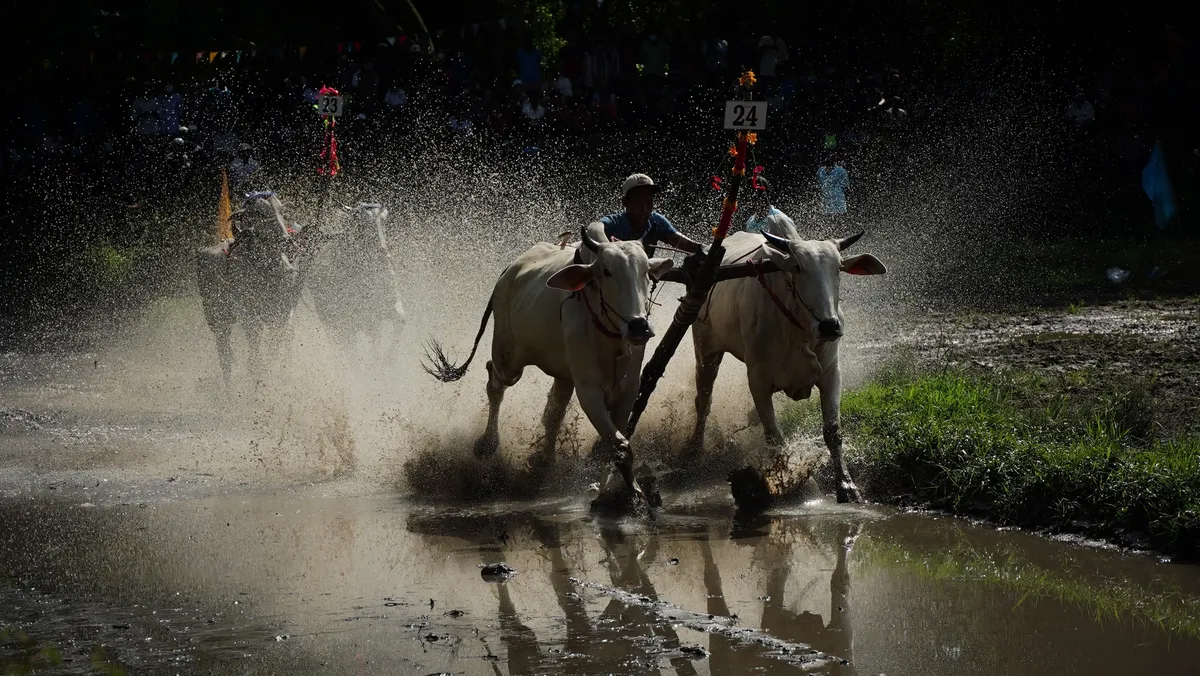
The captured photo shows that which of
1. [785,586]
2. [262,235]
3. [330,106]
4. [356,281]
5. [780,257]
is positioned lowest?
[785,586]

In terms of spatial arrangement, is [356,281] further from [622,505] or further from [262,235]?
[622,505]

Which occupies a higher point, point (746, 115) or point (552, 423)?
point (746, 115)

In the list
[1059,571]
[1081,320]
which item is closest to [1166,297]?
[1081,320]

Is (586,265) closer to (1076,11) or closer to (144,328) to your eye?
(144,328)

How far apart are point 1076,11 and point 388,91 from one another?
28.1 feet

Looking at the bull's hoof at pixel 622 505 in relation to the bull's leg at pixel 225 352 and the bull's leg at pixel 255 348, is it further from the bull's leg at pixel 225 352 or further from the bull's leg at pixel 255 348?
the bull's leg at pixel 225 352

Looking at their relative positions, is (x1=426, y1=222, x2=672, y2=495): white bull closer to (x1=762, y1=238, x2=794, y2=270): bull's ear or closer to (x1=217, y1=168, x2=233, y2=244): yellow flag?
(x1=762, y1=238, x2=794, y2=270): bull's ear

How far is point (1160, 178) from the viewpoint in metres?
16.4

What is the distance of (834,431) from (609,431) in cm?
122

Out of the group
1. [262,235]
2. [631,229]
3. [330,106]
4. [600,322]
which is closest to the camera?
[600,322]

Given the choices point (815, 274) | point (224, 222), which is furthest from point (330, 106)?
point (815, 274)

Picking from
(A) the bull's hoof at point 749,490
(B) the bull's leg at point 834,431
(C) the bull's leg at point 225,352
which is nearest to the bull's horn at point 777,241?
(B) the bull's leg at point 834,431

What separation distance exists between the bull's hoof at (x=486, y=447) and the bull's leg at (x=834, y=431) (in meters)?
2.04

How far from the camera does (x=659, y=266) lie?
802 centimetres
